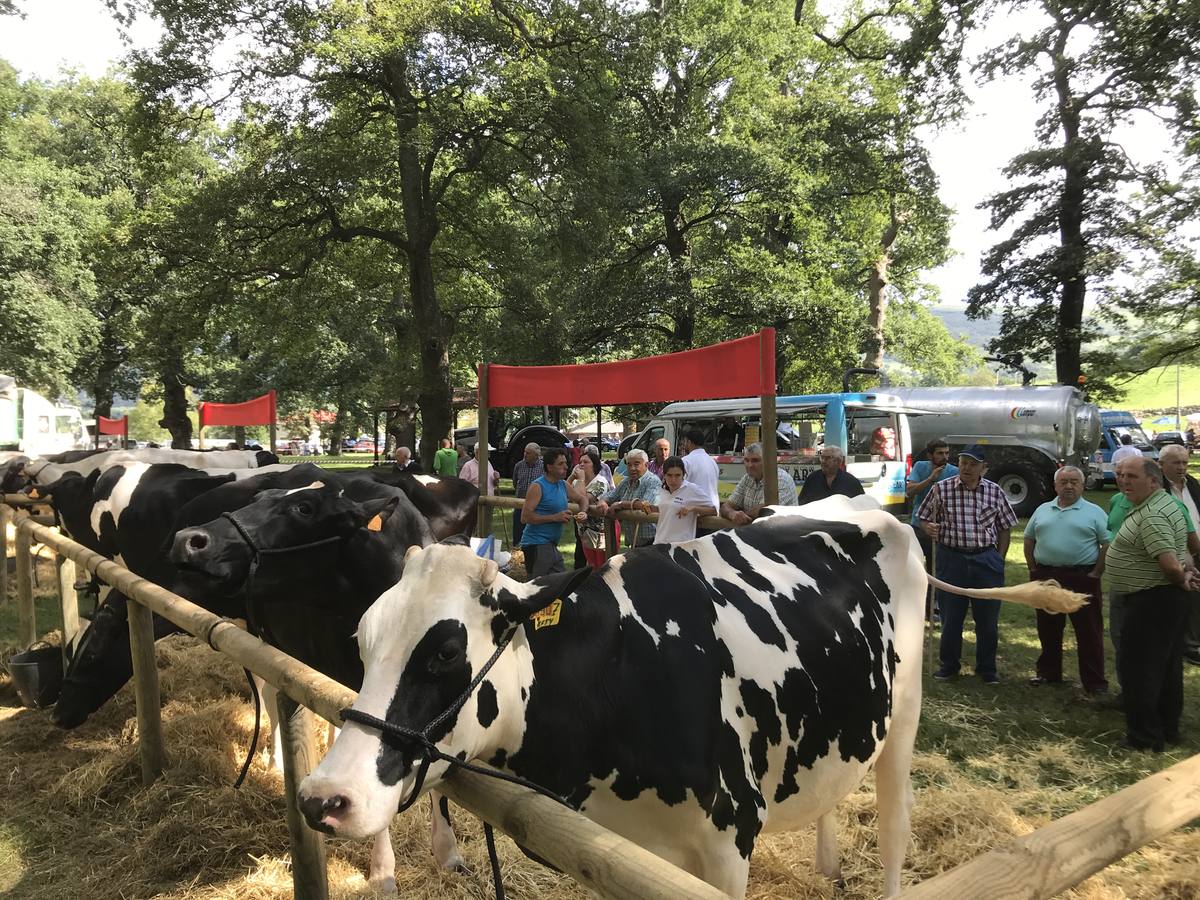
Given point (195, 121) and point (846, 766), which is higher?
point (195, 121)

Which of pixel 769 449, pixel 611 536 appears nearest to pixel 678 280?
pixel 611 536

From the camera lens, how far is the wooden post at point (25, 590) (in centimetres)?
648

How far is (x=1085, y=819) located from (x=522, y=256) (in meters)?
17.2

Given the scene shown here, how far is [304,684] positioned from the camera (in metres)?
2.21

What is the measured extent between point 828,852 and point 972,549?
3.57 m

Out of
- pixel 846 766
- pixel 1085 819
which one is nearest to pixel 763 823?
pixel 846 766

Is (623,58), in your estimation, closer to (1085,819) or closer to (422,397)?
(422,397)

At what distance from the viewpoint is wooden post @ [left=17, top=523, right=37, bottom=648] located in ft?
21.3

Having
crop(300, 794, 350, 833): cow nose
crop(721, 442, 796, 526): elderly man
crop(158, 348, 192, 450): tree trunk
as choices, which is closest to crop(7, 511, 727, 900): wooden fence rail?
crop(300, 794, 350, 833): cow nose

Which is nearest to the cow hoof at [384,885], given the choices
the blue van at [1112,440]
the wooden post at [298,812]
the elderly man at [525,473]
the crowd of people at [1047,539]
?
the wooden post at [298,812]

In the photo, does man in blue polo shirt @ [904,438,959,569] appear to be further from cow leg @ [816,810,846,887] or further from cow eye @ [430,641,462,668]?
cow eye @ [430,641,462,668]

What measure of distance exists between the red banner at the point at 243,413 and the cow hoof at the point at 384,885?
11.0m

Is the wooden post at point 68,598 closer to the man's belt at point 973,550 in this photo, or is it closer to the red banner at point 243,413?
the man's belt at point 973,550

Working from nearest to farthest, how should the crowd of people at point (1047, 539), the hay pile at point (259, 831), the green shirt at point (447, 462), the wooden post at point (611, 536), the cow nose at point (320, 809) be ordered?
the cow nose at point (320, 809), the hay pile at point (259, 831), the crowd of people at point (1047, 539), the wooden post at point (611, 536), the green shirt at point (447, 462)
